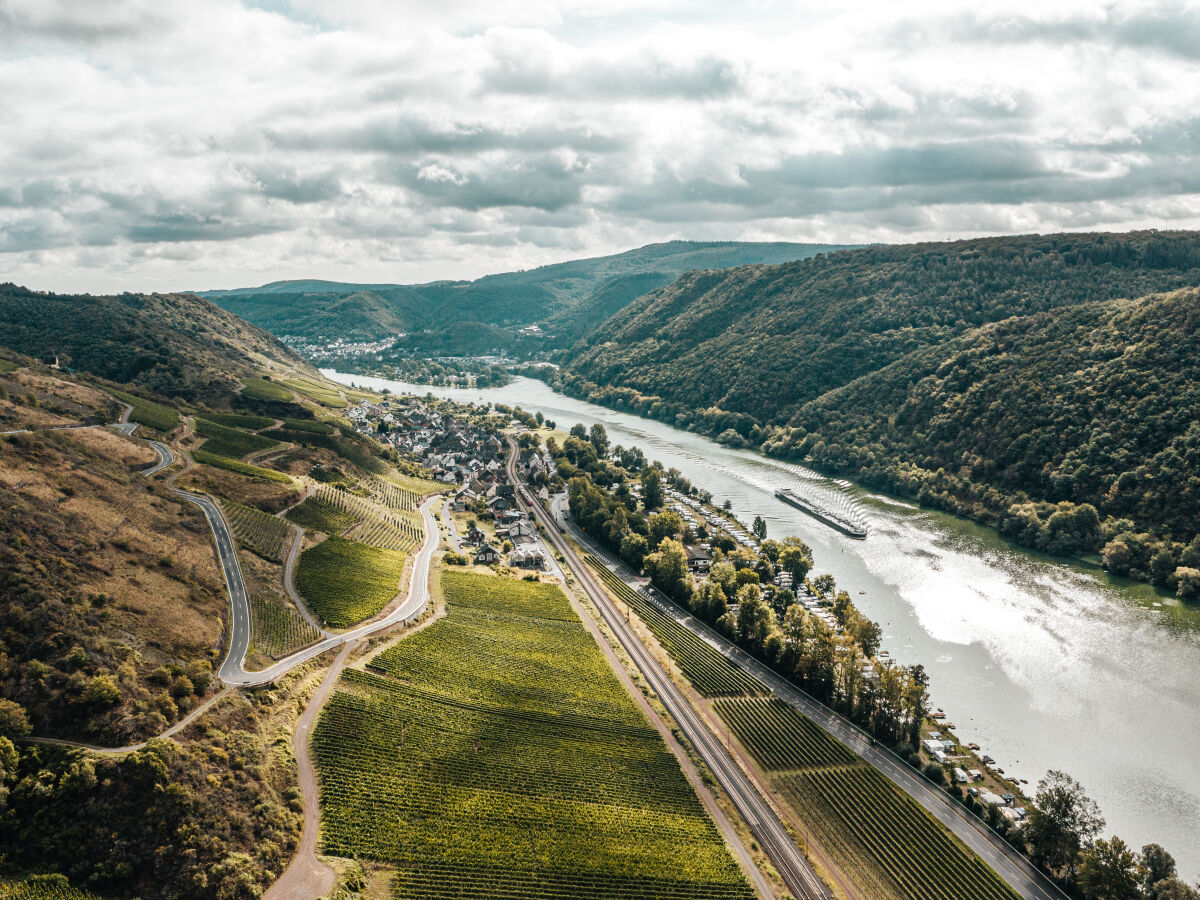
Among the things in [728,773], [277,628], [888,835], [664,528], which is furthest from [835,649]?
[277,628]

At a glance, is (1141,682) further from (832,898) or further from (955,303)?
(955,303)

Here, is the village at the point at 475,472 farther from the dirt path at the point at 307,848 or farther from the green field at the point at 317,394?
the dirt path at the point at 307,848

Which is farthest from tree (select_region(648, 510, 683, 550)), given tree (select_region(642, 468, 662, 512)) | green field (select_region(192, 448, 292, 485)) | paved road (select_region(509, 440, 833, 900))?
green field (select_region(192, 448, 292, 485))

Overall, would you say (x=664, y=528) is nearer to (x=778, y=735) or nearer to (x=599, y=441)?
(x=778, y=735)

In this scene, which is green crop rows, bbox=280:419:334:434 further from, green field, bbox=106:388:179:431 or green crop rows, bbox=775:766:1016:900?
green crop rows, bbox=775:766:1016:900

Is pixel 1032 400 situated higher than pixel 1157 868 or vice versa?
pixel 1032 400

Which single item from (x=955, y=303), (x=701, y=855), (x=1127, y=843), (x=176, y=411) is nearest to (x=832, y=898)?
(x=701, y=855)
